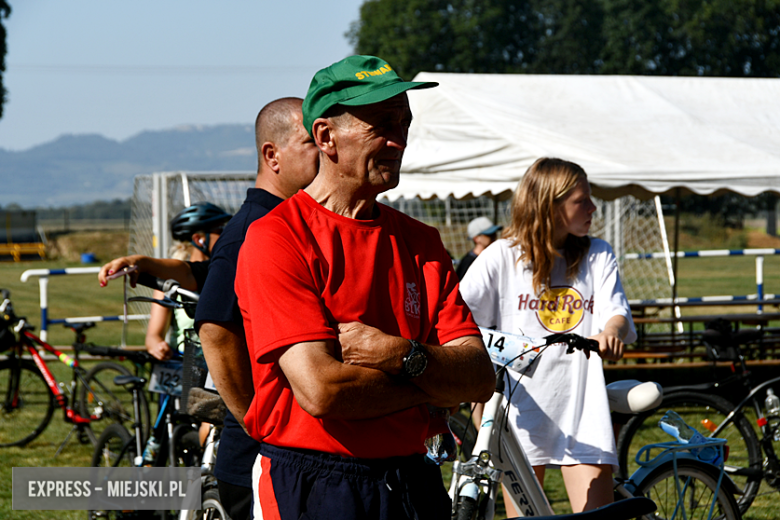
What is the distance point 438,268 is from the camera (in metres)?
1.84

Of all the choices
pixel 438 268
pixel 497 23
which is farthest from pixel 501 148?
pixel 497 23

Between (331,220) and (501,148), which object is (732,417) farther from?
(331,220)

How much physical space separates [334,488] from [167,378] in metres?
2.62

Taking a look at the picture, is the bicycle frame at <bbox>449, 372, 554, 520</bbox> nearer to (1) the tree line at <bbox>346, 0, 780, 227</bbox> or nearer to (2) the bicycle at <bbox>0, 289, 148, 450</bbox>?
Answer: (2) the bicycle at <bbox>0, 289, 148, 450</bbox>

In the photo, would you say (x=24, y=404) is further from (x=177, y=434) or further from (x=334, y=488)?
(x=334, y=488)

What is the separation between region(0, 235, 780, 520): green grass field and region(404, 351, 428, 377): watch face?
12.2 feet

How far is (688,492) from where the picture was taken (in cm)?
351

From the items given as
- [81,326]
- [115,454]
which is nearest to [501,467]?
[115,454]

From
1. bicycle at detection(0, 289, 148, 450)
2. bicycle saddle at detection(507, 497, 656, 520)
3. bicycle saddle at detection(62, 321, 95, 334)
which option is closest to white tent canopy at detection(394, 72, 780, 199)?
bicycle saddle at detection(62, 321, 95, 334)

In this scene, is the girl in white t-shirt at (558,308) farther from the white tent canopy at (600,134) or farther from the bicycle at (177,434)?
the white tent canopy at (600,134)

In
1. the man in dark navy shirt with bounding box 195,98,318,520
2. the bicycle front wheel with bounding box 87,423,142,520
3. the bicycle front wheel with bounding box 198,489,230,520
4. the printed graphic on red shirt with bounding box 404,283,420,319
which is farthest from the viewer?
the bicycle front wheel with bounding box 87,423,142,520

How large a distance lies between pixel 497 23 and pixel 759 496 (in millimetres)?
48731

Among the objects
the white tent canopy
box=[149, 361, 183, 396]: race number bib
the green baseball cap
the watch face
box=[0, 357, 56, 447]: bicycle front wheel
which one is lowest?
box=[0, 357, 56, 447]: bicycle front wheel

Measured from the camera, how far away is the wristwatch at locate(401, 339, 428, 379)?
5.21ft
